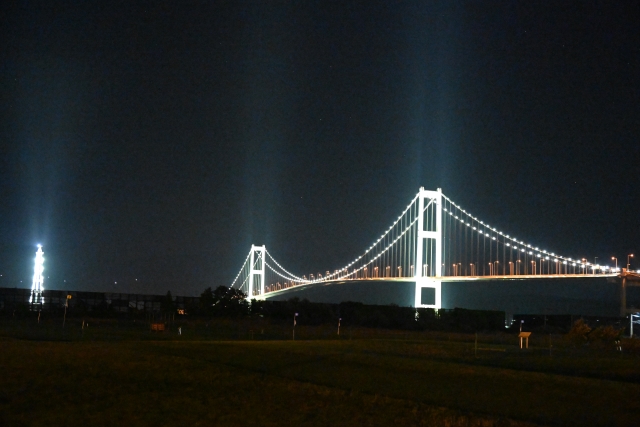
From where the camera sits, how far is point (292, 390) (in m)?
15.1

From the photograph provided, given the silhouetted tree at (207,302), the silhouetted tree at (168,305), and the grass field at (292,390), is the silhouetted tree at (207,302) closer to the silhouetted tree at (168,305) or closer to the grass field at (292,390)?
the silhouetted tree at (168,305)

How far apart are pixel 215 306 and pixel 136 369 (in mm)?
44368

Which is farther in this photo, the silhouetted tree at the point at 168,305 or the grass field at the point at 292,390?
the silhouetted tree at the point at 168,305

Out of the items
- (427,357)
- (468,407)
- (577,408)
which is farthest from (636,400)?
(427,357)

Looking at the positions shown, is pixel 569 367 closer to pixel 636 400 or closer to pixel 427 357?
pixel 427 357

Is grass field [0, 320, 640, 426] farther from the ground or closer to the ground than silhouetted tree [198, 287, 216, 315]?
closer to the ground

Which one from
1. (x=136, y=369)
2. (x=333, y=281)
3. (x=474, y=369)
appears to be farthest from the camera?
(x=333, y=281)

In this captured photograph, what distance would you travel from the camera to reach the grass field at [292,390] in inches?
476

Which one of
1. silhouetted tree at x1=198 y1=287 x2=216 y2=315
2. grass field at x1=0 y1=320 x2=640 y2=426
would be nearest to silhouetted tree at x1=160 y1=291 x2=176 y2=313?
silhouetted tree at x1=198 y1=287 x2=216 y2=315

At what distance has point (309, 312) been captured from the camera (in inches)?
2520

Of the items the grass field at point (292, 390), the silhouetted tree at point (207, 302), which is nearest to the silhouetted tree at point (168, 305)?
the silhouetted tree at point (207, 302)

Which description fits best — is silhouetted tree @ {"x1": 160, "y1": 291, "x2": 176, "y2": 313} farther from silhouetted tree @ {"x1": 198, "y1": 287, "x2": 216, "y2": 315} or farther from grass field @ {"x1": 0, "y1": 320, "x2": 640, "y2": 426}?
grass field @ {"x1": 0, "y1": 320, "x2": 640, "y2": 426}

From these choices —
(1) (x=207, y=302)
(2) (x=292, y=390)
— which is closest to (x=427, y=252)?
(1) (x=207, y=302)

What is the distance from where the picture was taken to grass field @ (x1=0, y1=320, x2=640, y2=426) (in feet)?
39.7
